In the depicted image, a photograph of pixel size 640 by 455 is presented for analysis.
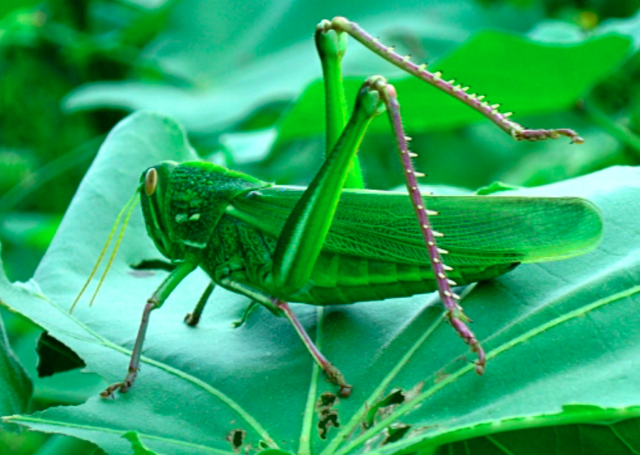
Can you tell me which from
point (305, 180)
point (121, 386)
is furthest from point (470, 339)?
point (305, 180)

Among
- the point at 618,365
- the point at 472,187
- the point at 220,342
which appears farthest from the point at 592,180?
the point at 472,187

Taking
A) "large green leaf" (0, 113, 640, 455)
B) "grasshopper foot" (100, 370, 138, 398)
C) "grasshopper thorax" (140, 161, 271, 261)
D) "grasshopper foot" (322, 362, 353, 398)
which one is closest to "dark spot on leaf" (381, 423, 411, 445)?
"large green leaf" (0, 113, 640, 455)

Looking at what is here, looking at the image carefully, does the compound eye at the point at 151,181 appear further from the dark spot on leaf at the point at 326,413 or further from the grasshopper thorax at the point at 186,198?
the dark spot on leaf at the point at 326,413

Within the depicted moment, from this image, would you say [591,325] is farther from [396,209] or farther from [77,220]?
[77,220]

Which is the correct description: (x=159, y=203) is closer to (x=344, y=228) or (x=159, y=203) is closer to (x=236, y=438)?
(x=344, y=228)

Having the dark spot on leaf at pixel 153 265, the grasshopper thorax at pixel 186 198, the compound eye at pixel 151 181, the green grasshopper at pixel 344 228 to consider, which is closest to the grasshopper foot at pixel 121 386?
the green grasshopper at pixel 344 228

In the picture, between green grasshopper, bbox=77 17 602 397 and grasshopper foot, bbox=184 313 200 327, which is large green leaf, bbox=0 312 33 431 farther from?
grasshopper foot, bbox=184 313 200 327

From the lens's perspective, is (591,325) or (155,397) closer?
(591,325)
